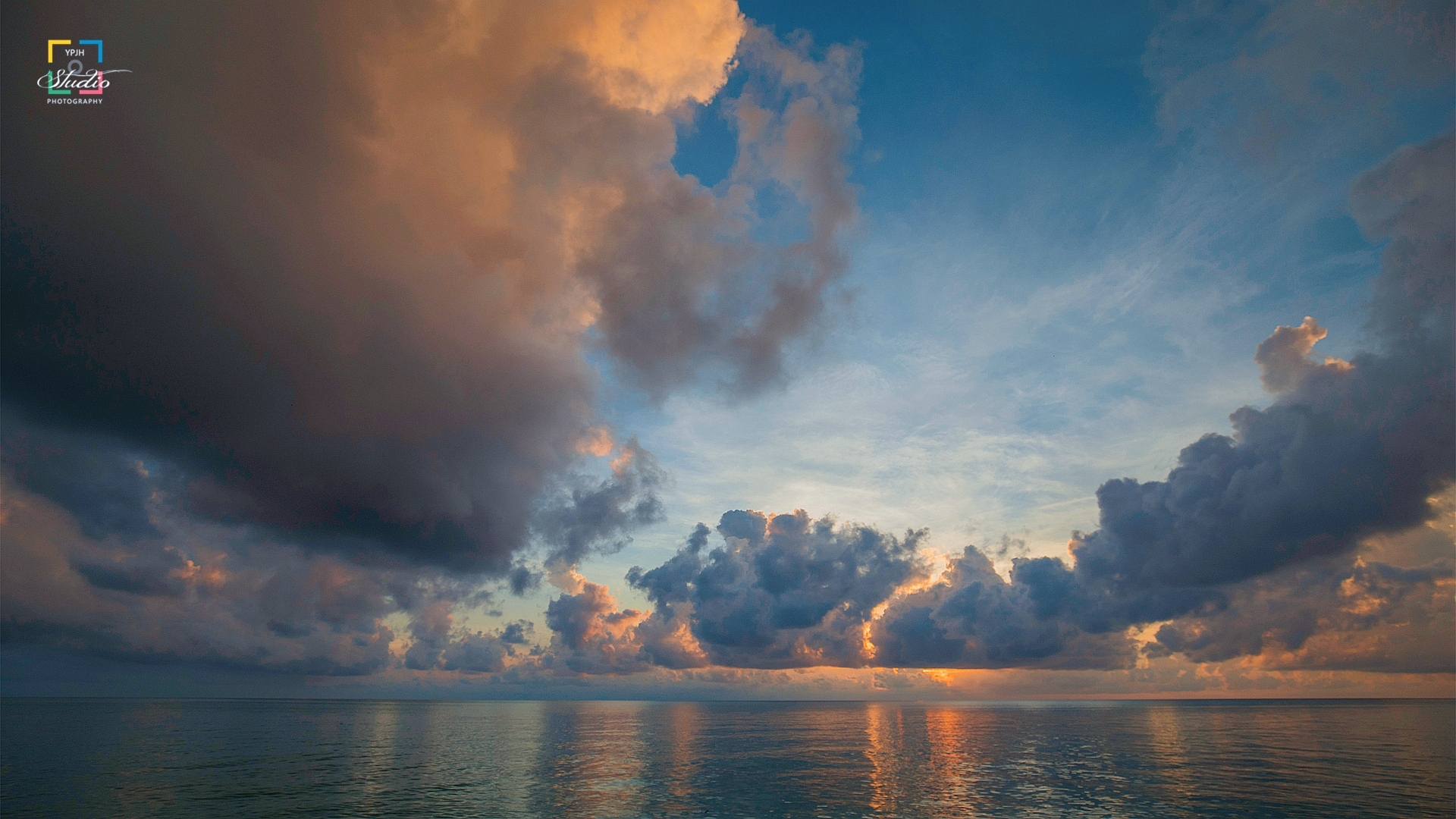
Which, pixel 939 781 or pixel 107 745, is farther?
pixel 107 745

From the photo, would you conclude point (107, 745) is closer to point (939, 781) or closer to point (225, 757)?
point (225, 757)

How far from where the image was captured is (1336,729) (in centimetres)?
16162

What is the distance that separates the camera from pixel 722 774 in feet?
263

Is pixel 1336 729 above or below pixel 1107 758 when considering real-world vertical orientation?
below

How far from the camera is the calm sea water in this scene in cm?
5781

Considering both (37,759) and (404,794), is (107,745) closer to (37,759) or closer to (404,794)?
(37,759)

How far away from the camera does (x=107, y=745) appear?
108 metres

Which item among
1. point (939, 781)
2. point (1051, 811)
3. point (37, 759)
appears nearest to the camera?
point (1051, 811)

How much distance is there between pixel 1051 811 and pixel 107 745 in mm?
144525

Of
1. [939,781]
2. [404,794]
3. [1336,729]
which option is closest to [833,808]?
[939,781]

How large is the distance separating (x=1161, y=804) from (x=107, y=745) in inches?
6075

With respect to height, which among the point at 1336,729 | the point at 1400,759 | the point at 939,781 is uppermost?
the point at 939,781

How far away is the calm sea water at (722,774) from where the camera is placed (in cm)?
5781

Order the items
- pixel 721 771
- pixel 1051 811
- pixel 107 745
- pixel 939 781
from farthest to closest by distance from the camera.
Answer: pixel 107 745 < pixel 721 771 < pixel 939 781 < pixel 1051 811
